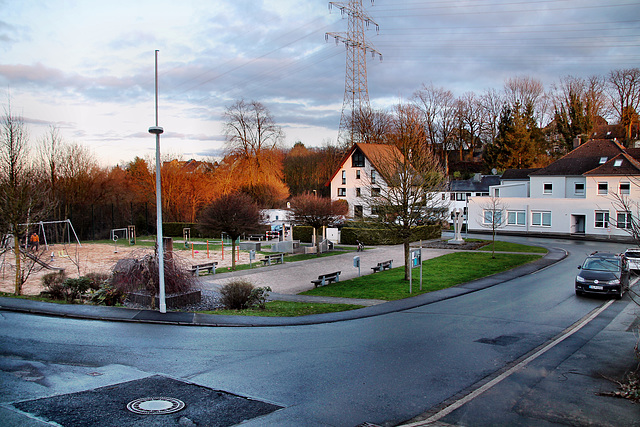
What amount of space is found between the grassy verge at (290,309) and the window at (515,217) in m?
38.1

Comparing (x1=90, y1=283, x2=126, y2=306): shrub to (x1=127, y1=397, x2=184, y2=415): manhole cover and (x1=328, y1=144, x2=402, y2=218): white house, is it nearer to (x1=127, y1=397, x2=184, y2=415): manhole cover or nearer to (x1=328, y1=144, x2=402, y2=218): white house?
(x1=127, y1=397, x2=184, y2=415): manhole cover

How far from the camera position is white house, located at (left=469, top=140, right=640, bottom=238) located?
43656 millimetres

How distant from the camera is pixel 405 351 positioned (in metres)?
11.4

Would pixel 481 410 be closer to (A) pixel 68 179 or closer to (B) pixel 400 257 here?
(B) pixel 400 257

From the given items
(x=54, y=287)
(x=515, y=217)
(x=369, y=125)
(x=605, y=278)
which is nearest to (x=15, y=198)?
(x=54, y=287)

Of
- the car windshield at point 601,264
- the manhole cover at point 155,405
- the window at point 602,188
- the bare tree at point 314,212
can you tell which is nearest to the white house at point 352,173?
the bare tree at point 314,212

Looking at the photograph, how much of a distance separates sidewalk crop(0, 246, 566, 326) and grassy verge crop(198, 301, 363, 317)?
522 millimetres

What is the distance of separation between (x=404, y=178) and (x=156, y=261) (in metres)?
11.9

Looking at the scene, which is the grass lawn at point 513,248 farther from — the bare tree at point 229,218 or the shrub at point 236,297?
the shrub at point 236,297

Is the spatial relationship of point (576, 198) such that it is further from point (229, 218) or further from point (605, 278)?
point (229, 218)

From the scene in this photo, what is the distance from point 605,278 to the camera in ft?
61.6

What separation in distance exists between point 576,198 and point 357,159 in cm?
2634

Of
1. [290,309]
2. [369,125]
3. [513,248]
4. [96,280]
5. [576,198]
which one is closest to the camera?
[290,309]

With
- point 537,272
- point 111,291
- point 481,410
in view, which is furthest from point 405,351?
point 537,272
